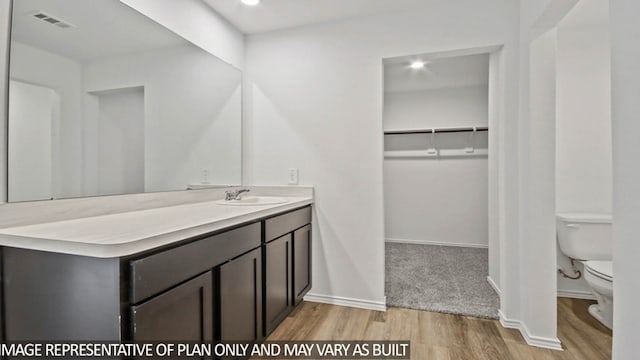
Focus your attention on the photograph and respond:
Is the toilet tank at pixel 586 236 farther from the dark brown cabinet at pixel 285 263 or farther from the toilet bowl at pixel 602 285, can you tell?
the dark brown cabinet at pixel 285 263

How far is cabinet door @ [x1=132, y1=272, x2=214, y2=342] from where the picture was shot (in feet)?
3.18

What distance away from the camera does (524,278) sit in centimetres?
188

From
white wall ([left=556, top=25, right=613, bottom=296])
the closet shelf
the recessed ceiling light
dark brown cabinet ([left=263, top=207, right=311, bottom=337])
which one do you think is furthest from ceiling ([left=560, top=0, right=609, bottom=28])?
dark brown cabinet ([left=263, top=207, right=311, bottom=337])

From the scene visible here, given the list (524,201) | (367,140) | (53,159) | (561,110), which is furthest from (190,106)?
(561,110)

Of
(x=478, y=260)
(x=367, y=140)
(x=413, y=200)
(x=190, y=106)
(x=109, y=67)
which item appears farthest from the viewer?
(x=413, y=200)

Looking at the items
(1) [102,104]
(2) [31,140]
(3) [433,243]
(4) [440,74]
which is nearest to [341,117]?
(1) [102,104]

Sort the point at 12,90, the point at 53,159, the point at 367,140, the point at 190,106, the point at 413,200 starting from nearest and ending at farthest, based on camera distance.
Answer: the point at 12,90 → the point at 53,159 → the point at 190,106 → the point at 367,140 → the point at 413,200

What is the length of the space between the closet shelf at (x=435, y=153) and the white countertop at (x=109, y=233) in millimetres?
3279

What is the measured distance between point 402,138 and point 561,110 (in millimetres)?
2020

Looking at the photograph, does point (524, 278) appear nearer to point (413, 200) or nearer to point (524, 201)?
point (524, 201)

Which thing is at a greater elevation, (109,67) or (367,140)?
(109,67)

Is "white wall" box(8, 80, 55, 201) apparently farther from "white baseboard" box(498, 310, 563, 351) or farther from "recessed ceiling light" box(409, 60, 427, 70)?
"recessed ceiling light" box(409, 60, 427, 70)

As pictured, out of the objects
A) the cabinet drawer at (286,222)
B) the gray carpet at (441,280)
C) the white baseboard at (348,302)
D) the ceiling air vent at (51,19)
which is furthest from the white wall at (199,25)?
the gray carpet at (441,280)

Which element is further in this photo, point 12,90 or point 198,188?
point 198,188
